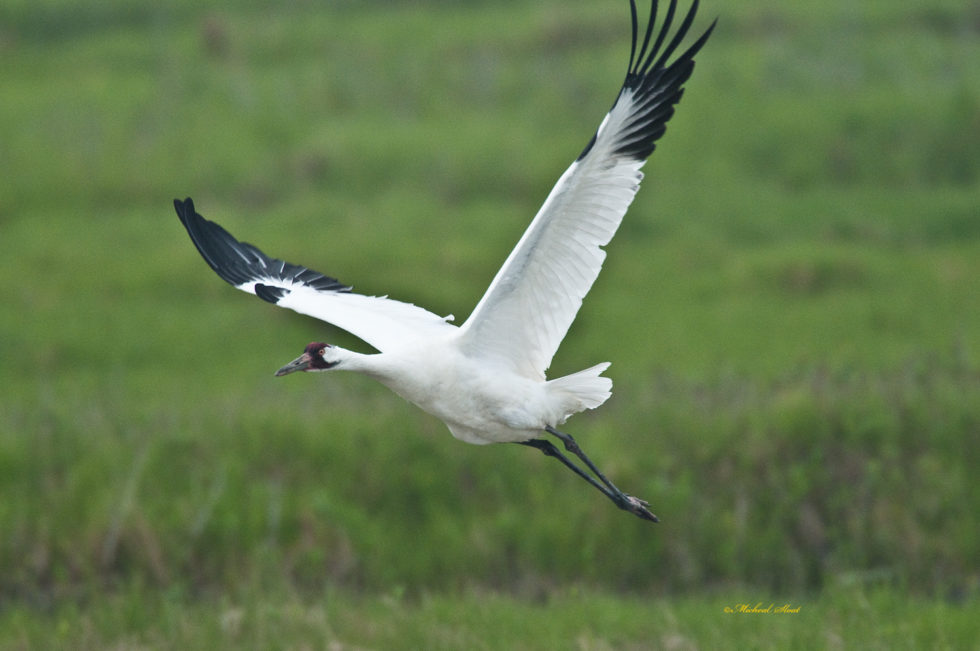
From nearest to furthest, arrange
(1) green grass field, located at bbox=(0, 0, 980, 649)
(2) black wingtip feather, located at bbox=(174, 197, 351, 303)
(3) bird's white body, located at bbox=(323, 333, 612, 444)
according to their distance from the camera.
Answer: (3) bird's white body, located at bbox=(323, 333, 612, 444)
(2) black wingtip feather, located at bbox=(174, 197, 351, 303)
(1) green grass field, located at bbox=(0, 0, 980, 649)

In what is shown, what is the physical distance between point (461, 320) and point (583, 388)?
989 cm

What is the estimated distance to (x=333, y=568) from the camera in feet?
35.0

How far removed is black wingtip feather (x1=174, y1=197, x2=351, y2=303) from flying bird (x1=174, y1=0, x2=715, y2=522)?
0.76 metres

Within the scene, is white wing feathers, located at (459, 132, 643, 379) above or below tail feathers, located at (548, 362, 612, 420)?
above

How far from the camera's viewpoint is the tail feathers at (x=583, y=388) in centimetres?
757

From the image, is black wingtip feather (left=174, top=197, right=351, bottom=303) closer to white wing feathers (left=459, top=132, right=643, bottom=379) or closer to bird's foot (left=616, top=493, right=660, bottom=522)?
white wing feathers (left=459, top=132, right=643, bottom=379)

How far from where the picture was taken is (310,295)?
8.27 meters

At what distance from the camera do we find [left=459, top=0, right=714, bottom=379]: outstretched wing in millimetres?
6980

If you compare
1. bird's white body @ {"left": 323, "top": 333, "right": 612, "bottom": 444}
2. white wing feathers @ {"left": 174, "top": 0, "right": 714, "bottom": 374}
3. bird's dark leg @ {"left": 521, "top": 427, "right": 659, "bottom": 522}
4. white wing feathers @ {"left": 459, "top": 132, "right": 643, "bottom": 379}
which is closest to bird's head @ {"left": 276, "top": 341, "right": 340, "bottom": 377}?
bird's white body @ {"left": 323, "top": 333, "right": 612, "bottom": 444}

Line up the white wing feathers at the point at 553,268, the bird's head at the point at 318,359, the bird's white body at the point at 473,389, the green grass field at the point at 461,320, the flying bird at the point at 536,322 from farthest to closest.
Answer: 1. the green grass field at the point at 461,320
2. the bird's head at the point at 318,359
3. the bird's white body at the point at 473,389
4. the flying bird at the point at 536,322
5. the white wing feathers at the point at 553,268

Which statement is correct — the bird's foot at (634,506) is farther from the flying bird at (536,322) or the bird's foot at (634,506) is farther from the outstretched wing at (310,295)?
the outstretched wing at (310,295)

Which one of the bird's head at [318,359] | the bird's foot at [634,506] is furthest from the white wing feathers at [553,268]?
the bird's foot at [634,506]

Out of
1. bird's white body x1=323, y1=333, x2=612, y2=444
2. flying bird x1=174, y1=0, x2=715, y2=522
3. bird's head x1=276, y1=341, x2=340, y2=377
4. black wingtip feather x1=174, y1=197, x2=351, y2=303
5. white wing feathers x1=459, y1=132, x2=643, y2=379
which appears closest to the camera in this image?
white wing feathers x1=459, y1=132, x2=643, y2=379

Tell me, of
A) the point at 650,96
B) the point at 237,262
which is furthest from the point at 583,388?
the point at 237,262
